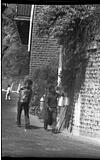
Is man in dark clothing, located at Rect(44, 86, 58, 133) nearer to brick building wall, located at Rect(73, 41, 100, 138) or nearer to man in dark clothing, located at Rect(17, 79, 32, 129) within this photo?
man in dark clothing, located at Rect(17, 79, 32, 129)

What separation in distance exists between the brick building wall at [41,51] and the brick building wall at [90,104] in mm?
864

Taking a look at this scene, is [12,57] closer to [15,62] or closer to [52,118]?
[15,62]

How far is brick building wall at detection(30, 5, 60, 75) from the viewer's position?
9.92 metres

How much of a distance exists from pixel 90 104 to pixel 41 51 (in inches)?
65.7

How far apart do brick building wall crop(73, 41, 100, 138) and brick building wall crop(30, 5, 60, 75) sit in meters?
0.86

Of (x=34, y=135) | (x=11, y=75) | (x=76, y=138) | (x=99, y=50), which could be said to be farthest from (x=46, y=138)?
(x=99, y=50)

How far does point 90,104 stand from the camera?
996cm

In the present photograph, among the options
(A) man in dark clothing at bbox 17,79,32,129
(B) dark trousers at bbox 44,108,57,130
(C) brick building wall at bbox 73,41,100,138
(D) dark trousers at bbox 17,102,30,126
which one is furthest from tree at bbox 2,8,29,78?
(C) brick building wall at bbox 73,41,100,138

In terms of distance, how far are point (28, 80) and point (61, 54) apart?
112 cm

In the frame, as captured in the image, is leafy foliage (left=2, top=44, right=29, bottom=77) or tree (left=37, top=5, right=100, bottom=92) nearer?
leafy foliage (left=2, top=44, right=29, bottom=77)

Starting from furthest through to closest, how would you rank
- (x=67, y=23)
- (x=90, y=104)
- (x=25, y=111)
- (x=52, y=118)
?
(x=67, y=23), (x=90, y=104), (x=52, y=118), (x=25, y=111)

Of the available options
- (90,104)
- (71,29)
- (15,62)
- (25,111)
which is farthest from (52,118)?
(71,29)

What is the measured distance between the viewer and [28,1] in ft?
26.3

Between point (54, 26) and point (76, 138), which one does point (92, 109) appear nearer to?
point (76, 138)
